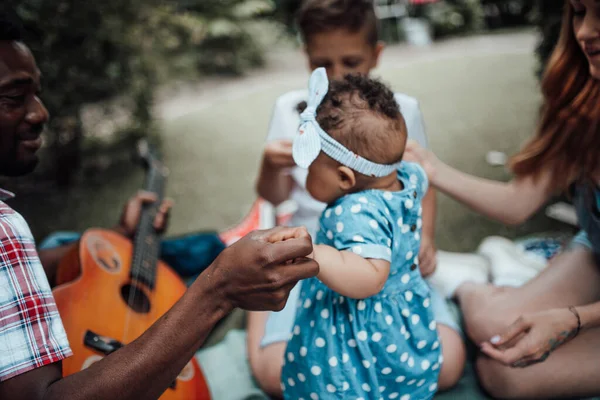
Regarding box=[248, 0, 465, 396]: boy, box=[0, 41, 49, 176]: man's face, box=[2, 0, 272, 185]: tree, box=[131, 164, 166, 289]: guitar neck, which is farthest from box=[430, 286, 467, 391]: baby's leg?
box=[2, 0, 272, 185]: tree

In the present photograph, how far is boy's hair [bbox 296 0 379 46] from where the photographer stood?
2.04 metres

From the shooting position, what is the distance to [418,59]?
8414 millimetres

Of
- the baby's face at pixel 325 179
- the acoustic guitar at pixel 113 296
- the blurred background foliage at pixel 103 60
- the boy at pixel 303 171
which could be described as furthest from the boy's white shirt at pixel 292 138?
the blurred background foliage at pixel 103 60

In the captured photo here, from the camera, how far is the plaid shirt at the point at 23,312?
1021mm

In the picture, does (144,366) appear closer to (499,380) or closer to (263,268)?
(263,268)

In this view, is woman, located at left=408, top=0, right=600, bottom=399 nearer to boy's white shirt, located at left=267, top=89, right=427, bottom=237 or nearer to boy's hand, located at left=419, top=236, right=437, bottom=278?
boy's hand, located at left=419, top=236, right=437, bottom=278

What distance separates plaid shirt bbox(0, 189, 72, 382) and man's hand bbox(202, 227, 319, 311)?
37cm

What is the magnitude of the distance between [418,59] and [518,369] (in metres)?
7.54

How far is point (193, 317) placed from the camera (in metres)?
1.12

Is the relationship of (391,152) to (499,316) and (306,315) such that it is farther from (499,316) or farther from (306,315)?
(499,316)

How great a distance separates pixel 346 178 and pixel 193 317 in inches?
21.3

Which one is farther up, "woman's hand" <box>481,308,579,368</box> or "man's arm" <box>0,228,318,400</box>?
"man's arm" <box>0,228,318,400</box>

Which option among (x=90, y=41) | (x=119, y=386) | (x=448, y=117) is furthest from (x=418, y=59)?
(x=119, y=386)

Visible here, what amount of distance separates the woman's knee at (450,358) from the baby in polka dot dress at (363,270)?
0.80 ft
